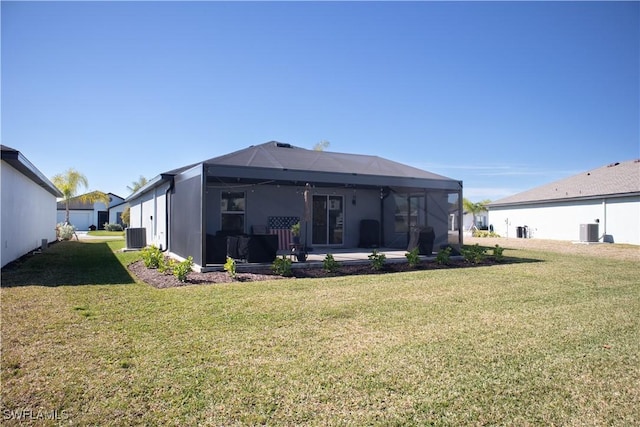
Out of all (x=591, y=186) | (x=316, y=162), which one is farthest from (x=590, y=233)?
(x=316, y=162)

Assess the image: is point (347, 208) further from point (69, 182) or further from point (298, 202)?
point (69, 182)

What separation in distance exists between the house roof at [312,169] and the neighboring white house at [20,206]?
11.9ft

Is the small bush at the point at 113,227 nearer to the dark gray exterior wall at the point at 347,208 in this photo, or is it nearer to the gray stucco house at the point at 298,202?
the gray stucco house at the point at 298,202

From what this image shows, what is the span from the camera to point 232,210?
12930mm

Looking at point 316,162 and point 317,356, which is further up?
point 316,162

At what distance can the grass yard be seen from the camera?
2787 millimetres

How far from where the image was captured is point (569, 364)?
146 inches

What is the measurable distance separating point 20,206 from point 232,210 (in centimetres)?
600

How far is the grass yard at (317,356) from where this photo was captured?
2.79 meters

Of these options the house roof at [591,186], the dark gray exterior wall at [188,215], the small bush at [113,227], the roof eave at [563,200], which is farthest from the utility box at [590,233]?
the small bush at [113,227]

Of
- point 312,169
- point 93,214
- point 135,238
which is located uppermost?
point 312,169

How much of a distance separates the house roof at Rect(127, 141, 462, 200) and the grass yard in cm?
328

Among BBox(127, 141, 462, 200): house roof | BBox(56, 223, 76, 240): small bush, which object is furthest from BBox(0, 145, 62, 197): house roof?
BBox(56, 223, 76, 240): small bush

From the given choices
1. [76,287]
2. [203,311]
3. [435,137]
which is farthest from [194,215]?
[435,137]
